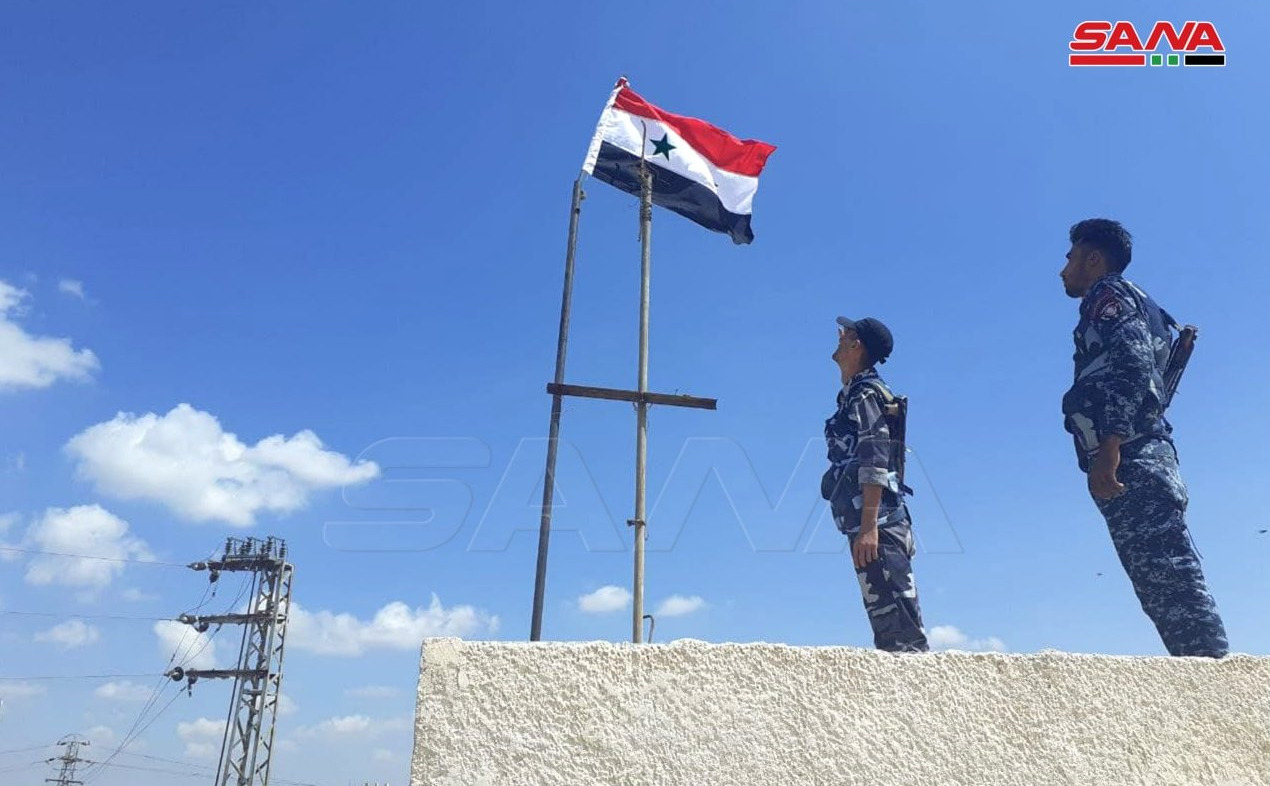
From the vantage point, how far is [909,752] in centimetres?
289

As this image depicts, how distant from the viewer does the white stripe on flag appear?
8070mm

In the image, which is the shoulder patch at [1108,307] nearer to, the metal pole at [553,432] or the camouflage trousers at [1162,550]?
the camouflage trousers at [1162,550]

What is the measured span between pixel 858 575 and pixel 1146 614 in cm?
128

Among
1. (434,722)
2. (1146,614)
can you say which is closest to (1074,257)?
(1146,614)

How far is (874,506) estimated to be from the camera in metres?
3.66

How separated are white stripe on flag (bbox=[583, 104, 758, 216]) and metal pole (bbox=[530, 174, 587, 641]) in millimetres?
831

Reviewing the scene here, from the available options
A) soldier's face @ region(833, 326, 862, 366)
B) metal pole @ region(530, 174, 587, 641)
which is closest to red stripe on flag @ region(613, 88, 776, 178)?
metal pole @ region(530, 174, 587, 641)

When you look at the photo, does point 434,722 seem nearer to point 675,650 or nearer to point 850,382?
point 675,650

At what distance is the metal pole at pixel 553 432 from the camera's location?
5.48 meters

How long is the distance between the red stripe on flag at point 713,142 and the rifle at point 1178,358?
5200mm

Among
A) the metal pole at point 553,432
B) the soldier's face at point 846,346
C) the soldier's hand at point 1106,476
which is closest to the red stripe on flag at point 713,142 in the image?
the metal pole at point 553,432

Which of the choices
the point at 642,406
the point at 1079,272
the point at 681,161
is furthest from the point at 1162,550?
the point at 681,161

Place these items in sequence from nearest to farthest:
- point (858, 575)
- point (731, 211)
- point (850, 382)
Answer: point (858, 575)
point (850, 382)
point (731, 211)

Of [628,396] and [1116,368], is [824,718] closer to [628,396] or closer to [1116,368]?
[1116,368]
